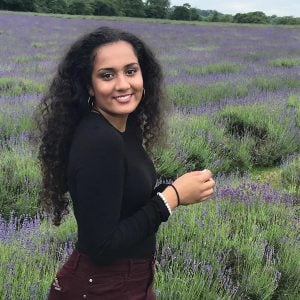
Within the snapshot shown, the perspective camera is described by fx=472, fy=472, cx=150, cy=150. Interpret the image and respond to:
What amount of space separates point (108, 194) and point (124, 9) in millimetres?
61714

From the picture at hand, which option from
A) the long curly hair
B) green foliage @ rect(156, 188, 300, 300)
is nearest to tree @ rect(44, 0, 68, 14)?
green foliage @ rect(156, 188, 300, 300)

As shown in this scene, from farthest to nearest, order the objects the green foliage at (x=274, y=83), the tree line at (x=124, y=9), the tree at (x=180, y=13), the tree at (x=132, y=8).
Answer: the tree at (x=180, y=13) < the tree at (x=132, y=8) < the tree line at (x=124, y=9) < the green foliage at (x=274, y=83)

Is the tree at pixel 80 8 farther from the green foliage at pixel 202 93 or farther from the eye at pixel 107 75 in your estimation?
the eye at pixel 107 75

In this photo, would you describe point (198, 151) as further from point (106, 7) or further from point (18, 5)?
point (106, 7)

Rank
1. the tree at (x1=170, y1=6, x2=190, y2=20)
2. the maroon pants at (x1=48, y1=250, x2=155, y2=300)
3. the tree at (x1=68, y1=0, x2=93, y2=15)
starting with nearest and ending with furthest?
the maroon pants at (x1=48, y1=250, x2=155, y2=300) → the tree at (x1=68, y1=0, x2=93, y2=15) → the tree at (x1=170, y1=6, x2=190, y2=20)

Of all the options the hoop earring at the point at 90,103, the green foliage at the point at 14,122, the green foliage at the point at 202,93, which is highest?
the hoop earring at the point at 90,103

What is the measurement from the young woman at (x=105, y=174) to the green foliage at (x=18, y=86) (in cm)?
628

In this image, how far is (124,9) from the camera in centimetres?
6034

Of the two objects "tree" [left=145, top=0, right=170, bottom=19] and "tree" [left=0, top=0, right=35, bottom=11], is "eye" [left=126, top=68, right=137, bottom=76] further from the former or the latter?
"tree" [left=145, top=0, right=170, bottom=19]

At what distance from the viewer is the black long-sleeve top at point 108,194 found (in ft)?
4.65

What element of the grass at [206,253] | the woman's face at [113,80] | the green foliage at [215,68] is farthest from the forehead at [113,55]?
the green foliage at [215,68]

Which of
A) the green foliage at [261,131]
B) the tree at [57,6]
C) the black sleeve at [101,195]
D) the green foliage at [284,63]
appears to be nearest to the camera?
the black sleeve at [101,195]

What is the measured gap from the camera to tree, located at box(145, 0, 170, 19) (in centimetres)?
6191

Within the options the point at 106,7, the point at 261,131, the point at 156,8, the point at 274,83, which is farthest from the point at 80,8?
the point at 261,131
